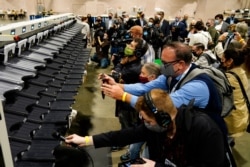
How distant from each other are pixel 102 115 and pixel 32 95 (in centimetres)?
222

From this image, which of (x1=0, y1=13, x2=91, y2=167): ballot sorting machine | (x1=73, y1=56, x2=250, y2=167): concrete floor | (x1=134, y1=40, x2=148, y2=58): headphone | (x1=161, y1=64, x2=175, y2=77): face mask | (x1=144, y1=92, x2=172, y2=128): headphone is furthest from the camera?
(x1=73, y1=56, x2=250, y2=167): concrete floor

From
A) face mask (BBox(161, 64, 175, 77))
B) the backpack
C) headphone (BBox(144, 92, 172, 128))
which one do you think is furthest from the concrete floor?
headphone (BBox(144, 92, 172, 128))

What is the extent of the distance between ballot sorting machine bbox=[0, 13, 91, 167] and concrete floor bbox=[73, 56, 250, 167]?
2.78ft

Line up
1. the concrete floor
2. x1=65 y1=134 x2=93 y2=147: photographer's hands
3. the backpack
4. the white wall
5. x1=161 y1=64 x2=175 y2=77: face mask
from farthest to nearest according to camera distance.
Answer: the white wall < the concrete floor < the backpack < x1=161 y1=64 x2=175 y2=77: face mask < x1=65 y1=134 x2=93 y2=147: photographer's hands

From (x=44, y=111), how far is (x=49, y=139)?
476mm

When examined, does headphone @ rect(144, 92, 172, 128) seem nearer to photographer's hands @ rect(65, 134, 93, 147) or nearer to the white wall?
photographer's hands @ rect(65, 134, 93, 147)

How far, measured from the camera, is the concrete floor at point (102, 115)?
3.43 metres

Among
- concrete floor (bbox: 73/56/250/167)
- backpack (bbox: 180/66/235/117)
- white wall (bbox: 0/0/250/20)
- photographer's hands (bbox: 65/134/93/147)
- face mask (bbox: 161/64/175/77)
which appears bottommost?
concrete floor (bbox: 73/56/250/167)

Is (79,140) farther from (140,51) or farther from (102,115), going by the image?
(102,115)

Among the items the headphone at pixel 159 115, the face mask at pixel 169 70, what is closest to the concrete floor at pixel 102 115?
the face mask at pixel 169 70

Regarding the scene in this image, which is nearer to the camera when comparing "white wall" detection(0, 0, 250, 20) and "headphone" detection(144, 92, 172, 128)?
"headphone" detection(144, 92, 172, 128)

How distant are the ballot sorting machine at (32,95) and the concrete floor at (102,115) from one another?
85cm

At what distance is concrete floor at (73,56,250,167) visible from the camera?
3428mm

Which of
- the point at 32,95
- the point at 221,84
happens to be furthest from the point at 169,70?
the point at 32,95
